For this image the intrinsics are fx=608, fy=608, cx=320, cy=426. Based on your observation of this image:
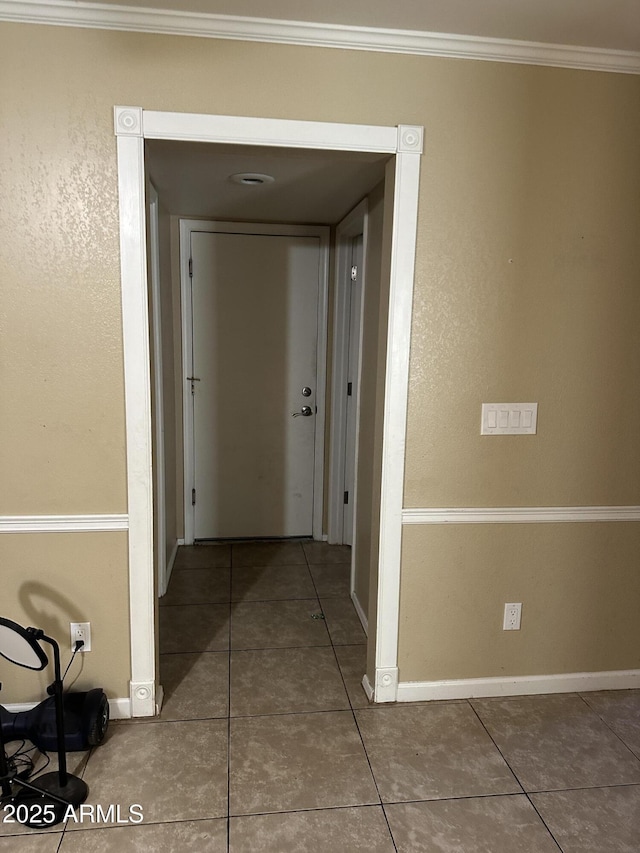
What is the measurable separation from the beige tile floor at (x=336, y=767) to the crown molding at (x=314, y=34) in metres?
2.36

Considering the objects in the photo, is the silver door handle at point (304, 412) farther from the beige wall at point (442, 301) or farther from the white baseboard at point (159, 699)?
the white baseboard at point (159, 699)

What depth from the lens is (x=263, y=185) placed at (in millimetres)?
2926

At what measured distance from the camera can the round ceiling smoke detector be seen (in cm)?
273

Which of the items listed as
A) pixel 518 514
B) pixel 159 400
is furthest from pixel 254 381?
pixel 518 514

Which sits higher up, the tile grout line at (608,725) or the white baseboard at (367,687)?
the white baseboard at (367,687)

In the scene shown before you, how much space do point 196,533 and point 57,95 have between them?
277 cm

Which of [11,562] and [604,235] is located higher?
[604,235]

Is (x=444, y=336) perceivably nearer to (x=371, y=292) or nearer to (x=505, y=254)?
(x=505, y=254)

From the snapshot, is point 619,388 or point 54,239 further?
point 619,388

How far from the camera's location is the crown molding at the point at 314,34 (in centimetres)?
186

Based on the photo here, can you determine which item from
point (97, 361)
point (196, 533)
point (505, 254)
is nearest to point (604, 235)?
point (505, 254)

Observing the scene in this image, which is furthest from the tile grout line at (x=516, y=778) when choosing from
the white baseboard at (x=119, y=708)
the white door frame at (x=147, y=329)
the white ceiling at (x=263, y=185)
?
the white ceiling at (x=263, y=185)

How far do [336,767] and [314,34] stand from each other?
7.88ft

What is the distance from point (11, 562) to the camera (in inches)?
83.4
